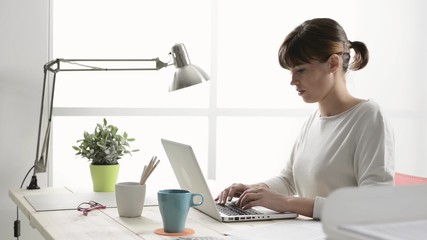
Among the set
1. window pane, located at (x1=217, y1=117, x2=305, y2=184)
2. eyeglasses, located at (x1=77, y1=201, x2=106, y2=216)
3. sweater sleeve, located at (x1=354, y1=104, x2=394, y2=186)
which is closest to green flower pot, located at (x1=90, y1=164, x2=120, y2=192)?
eyeglasses, located at (x1=77, y1=201, x2=106, y2=216)

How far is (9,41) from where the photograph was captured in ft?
9.70

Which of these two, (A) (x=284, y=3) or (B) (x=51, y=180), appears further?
(A) (x=284, y=3)

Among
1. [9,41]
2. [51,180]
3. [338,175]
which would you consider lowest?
[51,180]

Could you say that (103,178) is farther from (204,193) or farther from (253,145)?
(253,145)

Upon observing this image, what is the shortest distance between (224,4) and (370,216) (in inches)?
116

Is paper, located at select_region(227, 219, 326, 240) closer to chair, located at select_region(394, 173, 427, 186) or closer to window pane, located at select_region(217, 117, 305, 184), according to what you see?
chair, located at select_region(394, 173, 427, 186)

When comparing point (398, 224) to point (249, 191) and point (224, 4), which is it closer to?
point (249, 191)

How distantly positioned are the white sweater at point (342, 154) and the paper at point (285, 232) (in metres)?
0.12

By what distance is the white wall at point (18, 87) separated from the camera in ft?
9.70

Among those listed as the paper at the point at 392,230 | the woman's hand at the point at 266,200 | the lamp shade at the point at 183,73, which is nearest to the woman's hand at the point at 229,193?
the woman's hand at the point at 266,200

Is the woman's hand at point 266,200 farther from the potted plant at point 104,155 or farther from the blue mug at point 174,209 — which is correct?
the potted plant at point 104,155

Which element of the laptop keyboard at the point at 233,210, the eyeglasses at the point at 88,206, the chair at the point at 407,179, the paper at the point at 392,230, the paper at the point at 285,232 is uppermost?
the paper at the point at 392,230

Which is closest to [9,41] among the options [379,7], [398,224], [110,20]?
[110,20]

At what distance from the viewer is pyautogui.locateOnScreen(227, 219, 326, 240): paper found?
4.72ft
